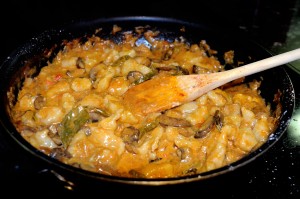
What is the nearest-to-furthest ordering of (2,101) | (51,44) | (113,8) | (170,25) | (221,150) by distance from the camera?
(2,101), (221,150), (51,44), (170,25), (113,8)

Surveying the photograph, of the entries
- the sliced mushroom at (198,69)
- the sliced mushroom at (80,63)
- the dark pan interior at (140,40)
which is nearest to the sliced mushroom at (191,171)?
the dark pan interior at (140,40)

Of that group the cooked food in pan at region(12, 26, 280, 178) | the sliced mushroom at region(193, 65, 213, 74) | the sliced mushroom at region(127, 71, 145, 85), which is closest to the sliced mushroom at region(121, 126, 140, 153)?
the cooked food in pan at region(12, 26, 280, 178)

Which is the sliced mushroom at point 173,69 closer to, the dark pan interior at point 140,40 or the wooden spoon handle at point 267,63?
the dark pan interior at point 140,40

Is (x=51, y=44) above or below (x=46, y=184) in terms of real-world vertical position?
above

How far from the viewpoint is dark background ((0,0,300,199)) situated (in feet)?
5.63

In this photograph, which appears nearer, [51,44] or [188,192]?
[188,192]

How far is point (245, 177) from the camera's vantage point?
2.25m

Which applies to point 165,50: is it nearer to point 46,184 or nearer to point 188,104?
point 188,104

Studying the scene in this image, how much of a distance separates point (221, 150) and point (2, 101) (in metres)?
1.41

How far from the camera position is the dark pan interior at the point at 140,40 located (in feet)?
6.41

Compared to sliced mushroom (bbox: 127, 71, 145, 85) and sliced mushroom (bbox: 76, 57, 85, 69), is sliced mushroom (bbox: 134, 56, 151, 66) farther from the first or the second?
sliced mushroom (bbox: 76, 57, 85, 69)

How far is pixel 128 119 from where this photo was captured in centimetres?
251

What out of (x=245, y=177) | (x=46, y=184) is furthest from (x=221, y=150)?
(x=46, y=184)

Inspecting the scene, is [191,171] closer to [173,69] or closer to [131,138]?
[131,138]
